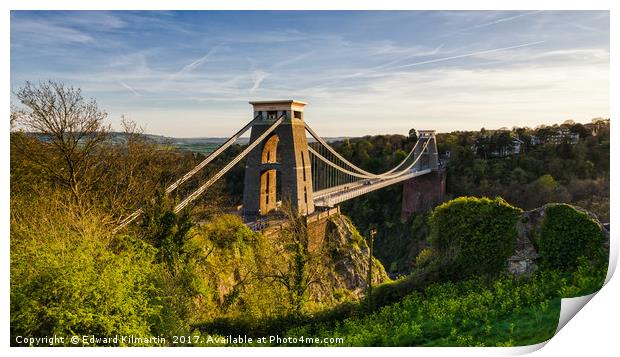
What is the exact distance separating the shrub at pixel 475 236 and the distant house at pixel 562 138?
13.1m

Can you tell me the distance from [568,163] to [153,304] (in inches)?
848

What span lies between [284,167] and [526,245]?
902cm

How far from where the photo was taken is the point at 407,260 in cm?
2405

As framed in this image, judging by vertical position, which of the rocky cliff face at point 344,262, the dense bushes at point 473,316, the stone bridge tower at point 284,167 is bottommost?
the rocky cliff face at point 344,262

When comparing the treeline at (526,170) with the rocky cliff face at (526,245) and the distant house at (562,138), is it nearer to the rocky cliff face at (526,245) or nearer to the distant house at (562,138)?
the distant house at (562,138)

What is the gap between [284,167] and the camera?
15.6m

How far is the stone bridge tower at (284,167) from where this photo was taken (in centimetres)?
1486

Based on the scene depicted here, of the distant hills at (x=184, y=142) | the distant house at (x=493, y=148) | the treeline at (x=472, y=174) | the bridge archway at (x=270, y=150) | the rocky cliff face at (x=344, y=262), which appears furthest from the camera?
the distant house at (x=493, y=148)

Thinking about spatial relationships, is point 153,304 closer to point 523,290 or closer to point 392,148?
point 523,290

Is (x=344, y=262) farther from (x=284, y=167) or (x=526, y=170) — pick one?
(x=526, y=170)

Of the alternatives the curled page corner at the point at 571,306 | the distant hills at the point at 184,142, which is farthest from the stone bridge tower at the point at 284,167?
the curled page corner at the point at 571,306

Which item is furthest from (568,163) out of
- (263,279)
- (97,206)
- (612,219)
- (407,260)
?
(97,206)

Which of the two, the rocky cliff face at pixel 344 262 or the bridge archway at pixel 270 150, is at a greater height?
the bridge archway at pixel 270 150

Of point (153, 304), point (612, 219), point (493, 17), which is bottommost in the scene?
point (153, 304)
